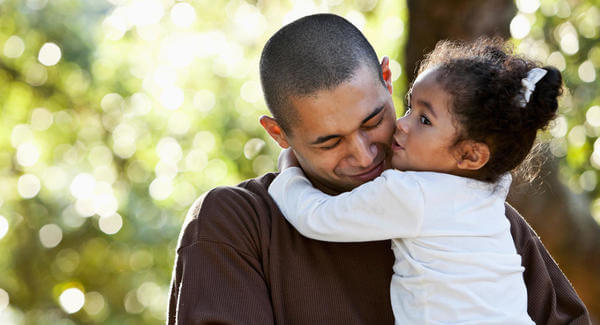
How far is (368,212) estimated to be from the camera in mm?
2637

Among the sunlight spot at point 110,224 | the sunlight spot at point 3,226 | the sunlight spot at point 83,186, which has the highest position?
the sunlight spot at point 83,186

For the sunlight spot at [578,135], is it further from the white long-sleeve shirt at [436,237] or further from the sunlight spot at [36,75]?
the sunlight spot at [36,75]

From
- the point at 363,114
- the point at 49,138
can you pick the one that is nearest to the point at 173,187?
the point at 49,138

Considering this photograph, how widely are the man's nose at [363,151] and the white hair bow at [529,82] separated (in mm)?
551

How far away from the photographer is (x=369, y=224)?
8.59 ft

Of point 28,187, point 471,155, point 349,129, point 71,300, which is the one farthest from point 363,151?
point 28,187

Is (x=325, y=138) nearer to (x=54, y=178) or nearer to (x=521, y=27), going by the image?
(x=521, y=27)

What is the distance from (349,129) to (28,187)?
8709 millimetres

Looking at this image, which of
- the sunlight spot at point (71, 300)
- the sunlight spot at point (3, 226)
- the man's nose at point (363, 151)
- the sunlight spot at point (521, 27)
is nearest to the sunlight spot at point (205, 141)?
the sunlight spot at point (71, 300)

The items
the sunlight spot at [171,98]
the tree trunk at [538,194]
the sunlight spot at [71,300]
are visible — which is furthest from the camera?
the sunlight spot at [171,98]

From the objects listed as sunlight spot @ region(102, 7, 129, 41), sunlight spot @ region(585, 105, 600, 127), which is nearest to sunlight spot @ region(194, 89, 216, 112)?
sunlight spot @ region(102, 7, 129, 41)

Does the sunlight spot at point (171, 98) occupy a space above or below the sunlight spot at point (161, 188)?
above

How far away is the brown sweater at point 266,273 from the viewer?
8.46 feet

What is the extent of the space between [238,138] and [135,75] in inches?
64.9
